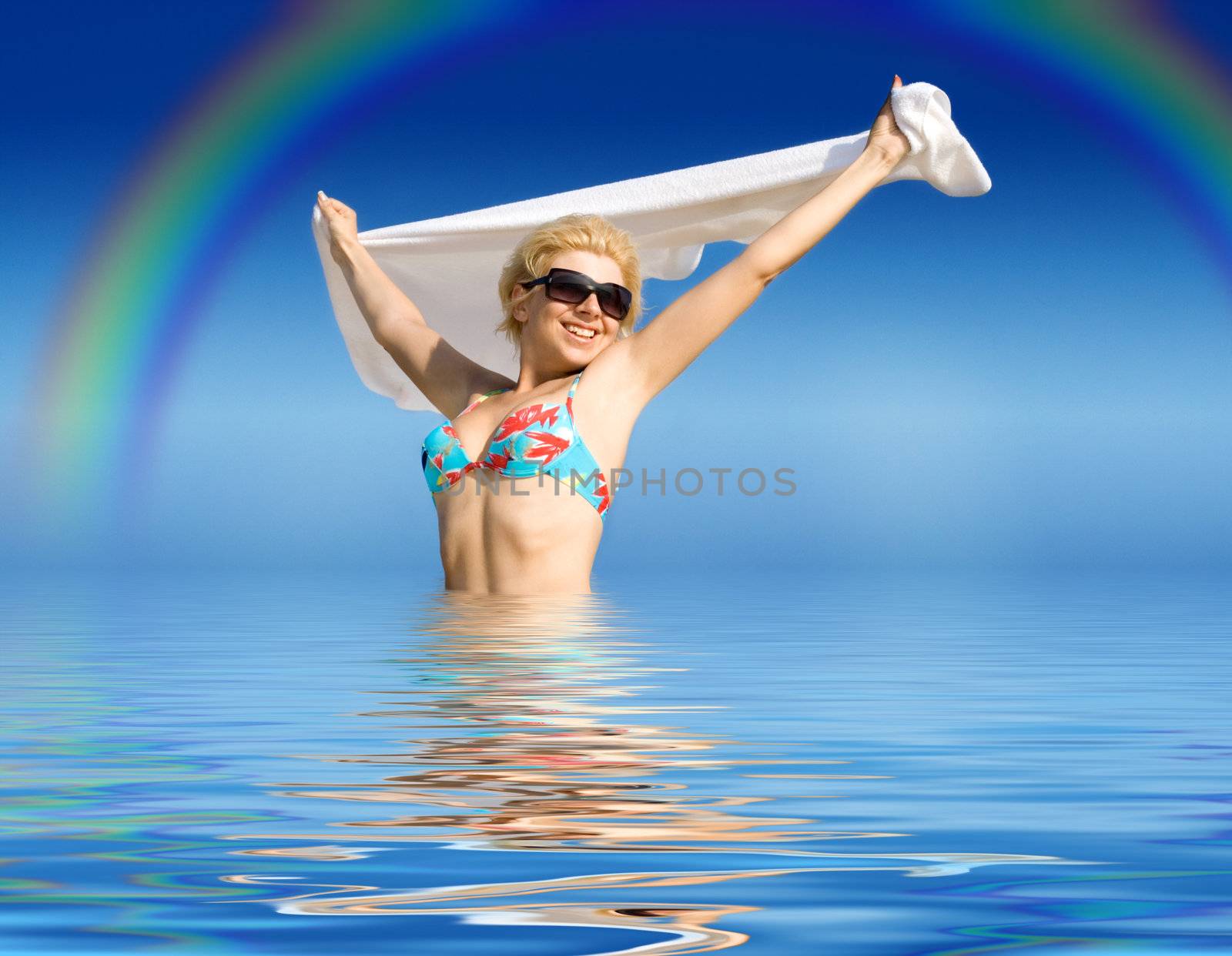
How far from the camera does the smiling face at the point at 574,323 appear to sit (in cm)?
675

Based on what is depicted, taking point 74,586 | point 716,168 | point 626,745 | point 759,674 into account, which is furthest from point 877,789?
point 74,586

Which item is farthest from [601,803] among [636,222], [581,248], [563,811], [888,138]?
[636,222]

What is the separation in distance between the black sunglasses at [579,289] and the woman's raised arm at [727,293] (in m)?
0.30

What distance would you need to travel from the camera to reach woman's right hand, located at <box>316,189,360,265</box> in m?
8.09

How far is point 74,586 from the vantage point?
23.0 meters

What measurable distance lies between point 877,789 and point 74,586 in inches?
873

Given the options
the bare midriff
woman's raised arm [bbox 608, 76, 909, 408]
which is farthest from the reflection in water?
woman's raised arm [bbox 608, 76, 909, 408]

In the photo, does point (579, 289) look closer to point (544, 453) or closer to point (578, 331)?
point (578, 331)

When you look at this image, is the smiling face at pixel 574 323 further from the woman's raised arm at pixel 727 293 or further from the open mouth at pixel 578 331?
the woman's raised arm at pixel 727 293

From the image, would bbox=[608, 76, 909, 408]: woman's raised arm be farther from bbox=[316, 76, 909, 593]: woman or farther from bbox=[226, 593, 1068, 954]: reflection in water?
bbox=[226, 593, 1068, 954]: reflection in water

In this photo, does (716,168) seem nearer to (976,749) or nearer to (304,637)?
(304,637)

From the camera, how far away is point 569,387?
647 centimetres

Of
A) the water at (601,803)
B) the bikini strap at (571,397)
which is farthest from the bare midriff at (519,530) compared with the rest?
the bikini strap at (571,397)

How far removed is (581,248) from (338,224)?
6.45 feet
